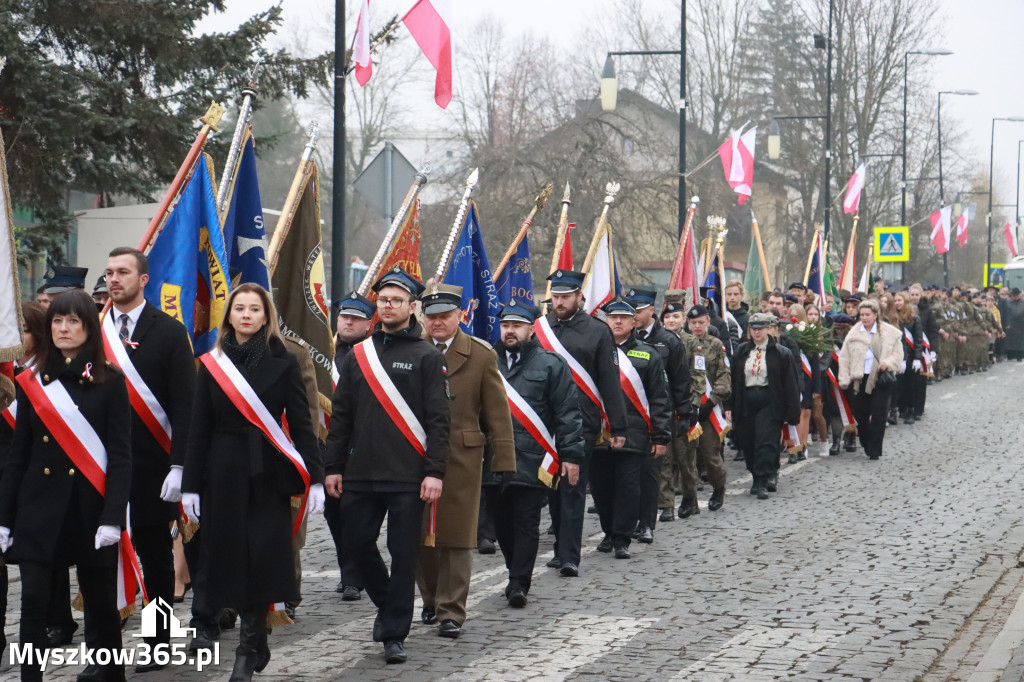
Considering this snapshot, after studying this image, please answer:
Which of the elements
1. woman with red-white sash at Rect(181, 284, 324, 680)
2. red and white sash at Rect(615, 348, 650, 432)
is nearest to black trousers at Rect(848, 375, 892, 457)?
red and white sash at Rect(615, 348, 650, 432)

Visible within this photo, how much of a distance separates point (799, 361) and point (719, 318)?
1.50 metres

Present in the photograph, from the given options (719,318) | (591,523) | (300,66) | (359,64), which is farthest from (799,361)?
(300,66)

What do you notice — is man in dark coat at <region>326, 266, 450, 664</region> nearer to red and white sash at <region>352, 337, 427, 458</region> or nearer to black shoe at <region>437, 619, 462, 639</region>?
red and white sash at <region>352, 337, 427, 458</region>

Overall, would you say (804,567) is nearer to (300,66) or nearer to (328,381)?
(328,381)

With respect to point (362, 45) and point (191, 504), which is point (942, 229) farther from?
point (191, 504)

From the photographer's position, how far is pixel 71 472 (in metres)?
6.23

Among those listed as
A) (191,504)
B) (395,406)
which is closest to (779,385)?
(395,406)

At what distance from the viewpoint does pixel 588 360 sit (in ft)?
33.2

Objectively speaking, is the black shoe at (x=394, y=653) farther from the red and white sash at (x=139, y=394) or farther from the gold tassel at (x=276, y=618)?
the red and white sash at (x=139, y=394)

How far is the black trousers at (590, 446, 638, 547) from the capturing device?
10.5 meters

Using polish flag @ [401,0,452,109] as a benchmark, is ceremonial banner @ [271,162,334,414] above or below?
below

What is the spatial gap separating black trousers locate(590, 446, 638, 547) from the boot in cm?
419

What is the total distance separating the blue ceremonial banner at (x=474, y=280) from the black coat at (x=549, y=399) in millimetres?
2412

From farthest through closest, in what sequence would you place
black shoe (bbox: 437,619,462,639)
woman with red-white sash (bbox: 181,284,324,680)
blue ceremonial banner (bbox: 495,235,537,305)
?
blue ceremonial banner (bbox: 495,235,537,305) → black shoe (bbox: 437,619,462,639) → woman with red-white sash (bbox: 181,284,324,680)
